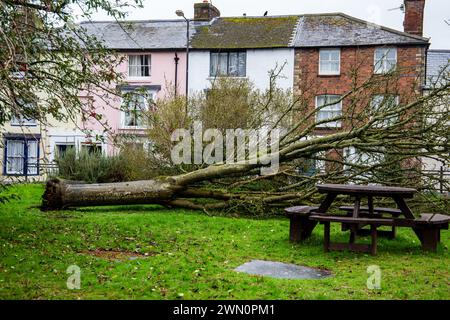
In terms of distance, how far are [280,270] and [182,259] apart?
146 centimetres

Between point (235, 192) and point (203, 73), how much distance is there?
51.8ft

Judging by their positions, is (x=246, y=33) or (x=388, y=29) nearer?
(x=388, y=29)

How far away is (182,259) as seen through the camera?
779 centimetres

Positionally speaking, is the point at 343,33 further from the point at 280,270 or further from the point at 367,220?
the point at 280,270

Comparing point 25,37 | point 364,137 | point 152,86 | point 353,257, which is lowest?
point 353,257

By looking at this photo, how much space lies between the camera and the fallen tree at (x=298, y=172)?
38.3ft

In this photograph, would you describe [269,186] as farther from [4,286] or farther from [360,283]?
[4,286]

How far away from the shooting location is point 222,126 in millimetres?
16469

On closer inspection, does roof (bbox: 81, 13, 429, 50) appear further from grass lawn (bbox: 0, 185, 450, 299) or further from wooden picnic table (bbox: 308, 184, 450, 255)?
wooden picnic table (bbox: 308, 184, 450, 255)

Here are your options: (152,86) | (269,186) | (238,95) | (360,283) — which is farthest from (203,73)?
(360,283)

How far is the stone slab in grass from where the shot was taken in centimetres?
708

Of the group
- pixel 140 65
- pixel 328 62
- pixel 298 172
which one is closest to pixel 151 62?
pixel 140 65

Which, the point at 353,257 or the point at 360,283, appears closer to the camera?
the point at 360,283

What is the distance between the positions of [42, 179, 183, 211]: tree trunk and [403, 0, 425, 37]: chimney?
1937 cm
